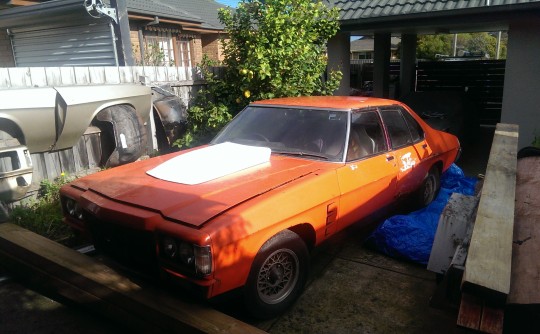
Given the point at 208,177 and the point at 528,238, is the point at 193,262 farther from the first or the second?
the point at 528,238

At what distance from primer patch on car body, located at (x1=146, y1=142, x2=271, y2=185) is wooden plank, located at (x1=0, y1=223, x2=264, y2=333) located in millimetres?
809

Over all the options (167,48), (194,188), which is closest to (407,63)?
(167,48)

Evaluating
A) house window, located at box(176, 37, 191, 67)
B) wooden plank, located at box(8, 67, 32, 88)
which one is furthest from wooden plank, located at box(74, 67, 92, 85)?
house window, located at box(176, 37, 191, 67)

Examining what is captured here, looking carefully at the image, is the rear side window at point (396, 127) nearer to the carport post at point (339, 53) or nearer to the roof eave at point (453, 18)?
the roof eave at point (453, 18)

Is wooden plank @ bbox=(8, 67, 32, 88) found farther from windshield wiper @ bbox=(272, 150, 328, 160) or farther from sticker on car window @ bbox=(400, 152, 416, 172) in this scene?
sticker on car window @ bbox=(400, 152, 416, 172)

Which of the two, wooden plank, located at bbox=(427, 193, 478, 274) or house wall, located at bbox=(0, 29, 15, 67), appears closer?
wooden plank, located at bbox=(427, 193, 478, 274)

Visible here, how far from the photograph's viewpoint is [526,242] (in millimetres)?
2611

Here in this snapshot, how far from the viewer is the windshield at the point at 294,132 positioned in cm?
363

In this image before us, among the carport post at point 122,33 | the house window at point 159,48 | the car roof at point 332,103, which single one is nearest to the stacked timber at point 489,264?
the car roof at point 332,103

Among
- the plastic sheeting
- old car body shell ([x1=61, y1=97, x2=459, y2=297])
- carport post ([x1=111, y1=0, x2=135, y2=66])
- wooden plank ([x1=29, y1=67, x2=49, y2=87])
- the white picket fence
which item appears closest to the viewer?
old car body shell ([x1=61, y1=97, x2=459, y2=297])

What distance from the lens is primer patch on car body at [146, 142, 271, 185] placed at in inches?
122

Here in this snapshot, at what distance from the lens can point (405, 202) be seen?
4.66m

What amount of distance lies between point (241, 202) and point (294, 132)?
4.53 feet

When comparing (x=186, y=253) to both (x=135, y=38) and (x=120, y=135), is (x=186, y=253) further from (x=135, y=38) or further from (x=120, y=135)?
(x=135, y=38)
